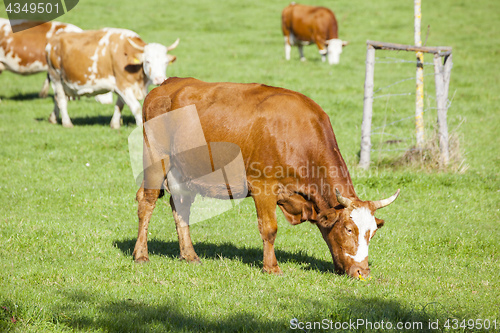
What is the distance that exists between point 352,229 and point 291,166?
0.96 meters

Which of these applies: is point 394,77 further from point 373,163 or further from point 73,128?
point 73,128

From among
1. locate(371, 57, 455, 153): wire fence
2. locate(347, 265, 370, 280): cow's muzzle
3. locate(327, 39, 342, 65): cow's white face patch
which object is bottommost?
locate(371, 57, 455, 153): wire fence

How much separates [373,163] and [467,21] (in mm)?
22179

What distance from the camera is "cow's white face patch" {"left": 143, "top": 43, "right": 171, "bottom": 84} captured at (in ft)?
45.2

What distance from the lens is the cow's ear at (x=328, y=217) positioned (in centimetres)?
579

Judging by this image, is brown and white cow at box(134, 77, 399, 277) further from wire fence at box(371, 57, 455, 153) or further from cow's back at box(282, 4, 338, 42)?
cow's back at box(282, 4, 338, 42)

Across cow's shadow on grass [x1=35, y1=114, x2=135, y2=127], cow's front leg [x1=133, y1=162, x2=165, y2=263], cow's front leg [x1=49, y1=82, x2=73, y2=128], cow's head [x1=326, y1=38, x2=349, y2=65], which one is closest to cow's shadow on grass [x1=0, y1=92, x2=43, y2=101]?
cow's shadow on grass [x1=35, y1=114, x2=135, y2=127]

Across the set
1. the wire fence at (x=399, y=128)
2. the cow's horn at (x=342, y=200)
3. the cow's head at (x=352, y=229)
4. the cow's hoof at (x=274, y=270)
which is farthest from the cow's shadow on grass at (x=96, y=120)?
the cow's horn at (x=342, y=200)

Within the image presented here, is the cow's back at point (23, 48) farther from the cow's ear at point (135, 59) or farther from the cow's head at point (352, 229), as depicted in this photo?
the cow's head at point (352, 229)

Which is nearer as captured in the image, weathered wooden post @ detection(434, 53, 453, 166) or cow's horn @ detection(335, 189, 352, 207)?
cow's horn @ detection(335, 189, 352, 207)

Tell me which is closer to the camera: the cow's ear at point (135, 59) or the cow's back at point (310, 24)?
the cow's ear at point (135, 59)

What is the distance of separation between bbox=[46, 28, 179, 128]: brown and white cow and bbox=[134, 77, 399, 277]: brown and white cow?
7659 millimetres

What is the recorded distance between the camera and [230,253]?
719cm

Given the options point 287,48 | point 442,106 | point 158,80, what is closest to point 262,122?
point 442,106
